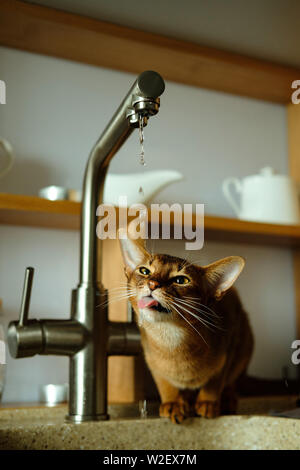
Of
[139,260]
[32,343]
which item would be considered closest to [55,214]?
[32,343]

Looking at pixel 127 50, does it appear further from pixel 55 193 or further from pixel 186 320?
pixel 186 320

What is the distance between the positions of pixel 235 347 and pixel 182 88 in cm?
31

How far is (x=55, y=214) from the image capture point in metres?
0.71

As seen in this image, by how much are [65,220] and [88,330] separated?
217mm

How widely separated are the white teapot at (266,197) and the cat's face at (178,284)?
50 centimetres

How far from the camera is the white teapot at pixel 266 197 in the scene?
890mm

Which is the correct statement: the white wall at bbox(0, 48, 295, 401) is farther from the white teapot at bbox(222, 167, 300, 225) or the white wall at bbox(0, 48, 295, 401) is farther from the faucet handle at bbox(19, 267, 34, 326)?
the faucet handle at bbox(19, 267, 34, 326)

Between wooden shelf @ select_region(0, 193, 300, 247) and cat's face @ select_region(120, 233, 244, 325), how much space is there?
19cm

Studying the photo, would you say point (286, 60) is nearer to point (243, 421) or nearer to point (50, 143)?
point (50, 143)

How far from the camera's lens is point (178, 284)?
391 millimetres
